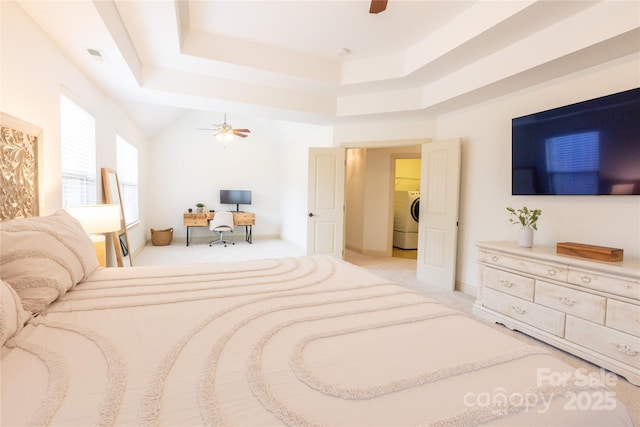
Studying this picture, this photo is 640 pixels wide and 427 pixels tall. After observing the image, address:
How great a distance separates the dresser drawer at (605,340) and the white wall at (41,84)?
399 centimetres

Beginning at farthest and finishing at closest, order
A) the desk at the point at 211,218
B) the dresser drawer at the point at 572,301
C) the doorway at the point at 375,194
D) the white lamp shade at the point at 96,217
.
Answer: the desk at the point at 211,218 < the doorway at the point at 375,194 < the white lamp shade at the point at 96,217 < the dresser drawer at the point at 572,301

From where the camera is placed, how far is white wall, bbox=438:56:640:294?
7.32 feet

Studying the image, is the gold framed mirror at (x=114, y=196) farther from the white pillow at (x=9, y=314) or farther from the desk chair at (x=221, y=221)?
the white pillow at (x=9, y=314)

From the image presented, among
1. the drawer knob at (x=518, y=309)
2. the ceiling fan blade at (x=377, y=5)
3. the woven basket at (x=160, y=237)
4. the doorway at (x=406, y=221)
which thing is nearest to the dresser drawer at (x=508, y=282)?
the drawer knob at (x=518, y=309)

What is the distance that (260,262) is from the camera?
7.03 ft

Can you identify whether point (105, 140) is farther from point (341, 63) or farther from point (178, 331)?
point (178, 331)

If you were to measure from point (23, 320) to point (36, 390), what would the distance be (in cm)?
47

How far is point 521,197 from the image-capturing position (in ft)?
9.84

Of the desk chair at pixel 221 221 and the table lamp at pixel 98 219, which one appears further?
the desk chair at pixel 221 221

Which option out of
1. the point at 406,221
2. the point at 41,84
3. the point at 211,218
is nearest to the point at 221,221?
the point at 211,218

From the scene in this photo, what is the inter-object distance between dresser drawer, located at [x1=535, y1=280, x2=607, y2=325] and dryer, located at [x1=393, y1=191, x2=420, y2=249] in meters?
4.08

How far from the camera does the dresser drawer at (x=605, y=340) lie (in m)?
1.84

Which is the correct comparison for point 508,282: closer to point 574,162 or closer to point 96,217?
point 574,162

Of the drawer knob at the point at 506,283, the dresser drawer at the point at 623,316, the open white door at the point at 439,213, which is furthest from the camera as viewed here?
the open white door at the point at 439,213
